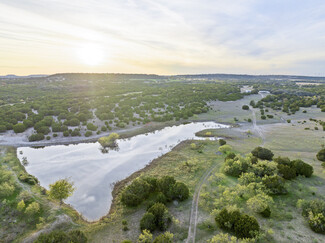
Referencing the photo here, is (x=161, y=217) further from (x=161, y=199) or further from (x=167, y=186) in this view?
(x=167, y=186)

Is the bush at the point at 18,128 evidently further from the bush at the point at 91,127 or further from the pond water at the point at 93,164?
the bush at the point at 91,127

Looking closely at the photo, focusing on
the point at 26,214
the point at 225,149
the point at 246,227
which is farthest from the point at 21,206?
the point at 225,149

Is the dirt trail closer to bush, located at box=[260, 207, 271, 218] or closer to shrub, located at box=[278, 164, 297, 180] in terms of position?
bush, located at box=[260, 207, 271, 218]

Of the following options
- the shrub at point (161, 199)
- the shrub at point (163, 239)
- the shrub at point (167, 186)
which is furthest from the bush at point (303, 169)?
the shrub at point (163, 239)

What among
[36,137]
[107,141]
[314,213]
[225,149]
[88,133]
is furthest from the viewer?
[88,133]

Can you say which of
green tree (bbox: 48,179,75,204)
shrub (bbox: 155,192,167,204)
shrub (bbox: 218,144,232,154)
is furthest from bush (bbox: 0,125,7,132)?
shrub (bbox: 218,144,232,154)
